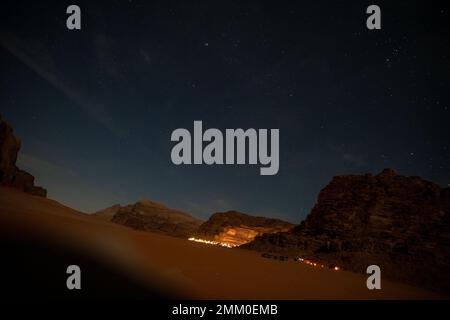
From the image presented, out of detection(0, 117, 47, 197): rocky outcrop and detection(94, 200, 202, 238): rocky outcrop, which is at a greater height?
detection(0, 117, 47, 197): rocky outcrop

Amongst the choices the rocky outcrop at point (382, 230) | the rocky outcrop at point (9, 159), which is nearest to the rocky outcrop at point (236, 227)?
the rocky outcrop at point (382, 230)

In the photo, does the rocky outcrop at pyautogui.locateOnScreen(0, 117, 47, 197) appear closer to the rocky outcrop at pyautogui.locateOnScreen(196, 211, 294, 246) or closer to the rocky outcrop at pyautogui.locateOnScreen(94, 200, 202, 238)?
the rocky outcrop at pyautogui.locateOnScreen(94, 200, 202, 238)

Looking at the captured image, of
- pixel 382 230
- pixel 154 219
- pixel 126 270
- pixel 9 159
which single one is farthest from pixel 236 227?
pixel 126 270

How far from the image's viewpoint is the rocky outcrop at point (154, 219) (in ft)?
168

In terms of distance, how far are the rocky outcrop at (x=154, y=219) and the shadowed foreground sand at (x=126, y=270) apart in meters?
34.9

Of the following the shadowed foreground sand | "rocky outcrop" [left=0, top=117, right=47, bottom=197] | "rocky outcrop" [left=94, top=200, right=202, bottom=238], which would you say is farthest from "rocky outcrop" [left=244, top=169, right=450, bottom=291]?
"rocky outcrop" [left=0, top=117, right=47, bottom=197]

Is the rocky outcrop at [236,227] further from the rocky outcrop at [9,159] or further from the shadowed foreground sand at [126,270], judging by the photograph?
the shadowed foreground sand at [126,270]

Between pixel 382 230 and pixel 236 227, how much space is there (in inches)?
974

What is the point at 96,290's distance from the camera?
5.75 m

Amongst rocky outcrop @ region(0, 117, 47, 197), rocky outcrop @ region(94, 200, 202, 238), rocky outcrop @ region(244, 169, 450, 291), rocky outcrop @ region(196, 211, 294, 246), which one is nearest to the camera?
rocky outcrop @ region(244, 169, 450, 291)

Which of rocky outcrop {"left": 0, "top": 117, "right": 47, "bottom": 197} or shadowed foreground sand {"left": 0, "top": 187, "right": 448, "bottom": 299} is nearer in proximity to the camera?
shadowed foreground sand {"left": 0, "top": 187, "right": 448, "bottom": 299}

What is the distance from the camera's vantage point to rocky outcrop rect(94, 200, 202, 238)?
51.1 metres

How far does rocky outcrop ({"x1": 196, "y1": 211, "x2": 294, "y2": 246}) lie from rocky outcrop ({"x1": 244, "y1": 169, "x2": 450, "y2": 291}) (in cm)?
1396

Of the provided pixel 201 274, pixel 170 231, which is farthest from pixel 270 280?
pixel 170 231
